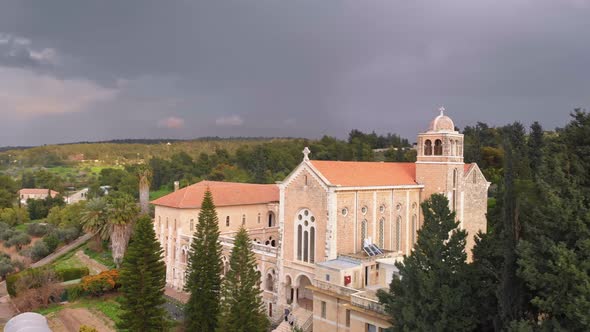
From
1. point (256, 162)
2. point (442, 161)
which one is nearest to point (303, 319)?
point (442, 161)

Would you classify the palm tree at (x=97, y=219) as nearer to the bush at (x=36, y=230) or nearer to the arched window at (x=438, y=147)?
the bush at (x=36, y=230)

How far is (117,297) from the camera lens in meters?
40.4

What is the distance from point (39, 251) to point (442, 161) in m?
48.3

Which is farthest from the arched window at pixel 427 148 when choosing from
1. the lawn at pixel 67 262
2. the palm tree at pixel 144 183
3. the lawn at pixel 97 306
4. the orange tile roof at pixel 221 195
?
the lawn at pixel 67 262

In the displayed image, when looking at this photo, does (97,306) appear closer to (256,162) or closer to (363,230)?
(363,230)

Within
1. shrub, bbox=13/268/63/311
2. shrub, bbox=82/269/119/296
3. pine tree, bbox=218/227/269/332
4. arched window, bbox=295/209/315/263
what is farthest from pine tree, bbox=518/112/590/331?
shrub, bbox=13/268/63/311

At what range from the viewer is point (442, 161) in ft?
114

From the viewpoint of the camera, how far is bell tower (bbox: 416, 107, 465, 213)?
3481 cm

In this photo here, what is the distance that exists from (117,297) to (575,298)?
1427 inches

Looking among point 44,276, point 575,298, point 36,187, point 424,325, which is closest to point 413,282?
point 424,325

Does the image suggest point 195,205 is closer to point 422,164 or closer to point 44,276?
point 44,276

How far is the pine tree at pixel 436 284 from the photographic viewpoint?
57.3 ft

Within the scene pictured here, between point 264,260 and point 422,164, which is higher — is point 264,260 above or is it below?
below

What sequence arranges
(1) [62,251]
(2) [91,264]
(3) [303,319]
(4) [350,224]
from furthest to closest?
(1) [62,251] < (2) [91,264] < (4) [350,224] < (3) [303,319]
